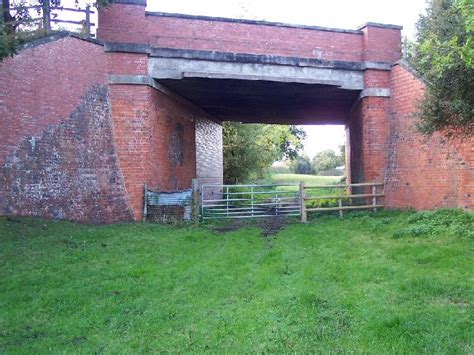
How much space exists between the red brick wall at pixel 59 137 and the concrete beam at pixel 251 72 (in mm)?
1775

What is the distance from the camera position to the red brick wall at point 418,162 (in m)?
11.2

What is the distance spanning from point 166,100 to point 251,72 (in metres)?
2.93

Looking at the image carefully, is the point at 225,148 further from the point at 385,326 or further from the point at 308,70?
the point at 385,326

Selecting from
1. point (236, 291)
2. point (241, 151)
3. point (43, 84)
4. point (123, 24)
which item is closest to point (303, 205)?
point (123, 24)

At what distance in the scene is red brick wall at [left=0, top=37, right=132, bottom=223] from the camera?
10.1 m

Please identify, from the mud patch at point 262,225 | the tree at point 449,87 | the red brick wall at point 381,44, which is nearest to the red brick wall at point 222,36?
the red brick wall at point 381,44

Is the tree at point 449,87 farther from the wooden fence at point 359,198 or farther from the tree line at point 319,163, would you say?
the tree line at point 319,163

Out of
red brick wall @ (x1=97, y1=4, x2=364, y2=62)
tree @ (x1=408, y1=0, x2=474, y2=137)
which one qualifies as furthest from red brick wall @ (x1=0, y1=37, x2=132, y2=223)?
tree @ (x1=408, y1=0, x2=474, y2=137)

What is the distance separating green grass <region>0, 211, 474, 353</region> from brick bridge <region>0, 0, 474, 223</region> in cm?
170

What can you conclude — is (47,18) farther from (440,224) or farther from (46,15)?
(440,224)

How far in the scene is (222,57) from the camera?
13211 mm

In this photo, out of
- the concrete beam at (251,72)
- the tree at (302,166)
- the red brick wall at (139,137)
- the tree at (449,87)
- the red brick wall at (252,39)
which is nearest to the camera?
the tree at (449,87)

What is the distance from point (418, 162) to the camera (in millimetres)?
12867

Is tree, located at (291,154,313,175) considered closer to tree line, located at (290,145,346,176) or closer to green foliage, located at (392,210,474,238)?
tree line, located at (290,145,346,176)
